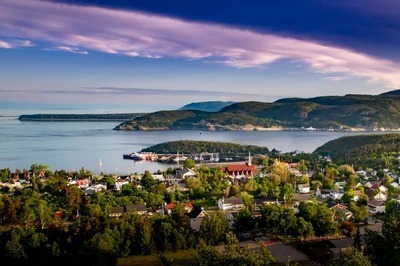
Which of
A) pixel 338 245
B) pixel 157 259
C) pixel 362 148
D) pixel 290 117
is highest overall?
pixel 290 117

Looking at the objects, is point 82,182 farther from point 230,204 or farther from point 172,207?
point 230,204

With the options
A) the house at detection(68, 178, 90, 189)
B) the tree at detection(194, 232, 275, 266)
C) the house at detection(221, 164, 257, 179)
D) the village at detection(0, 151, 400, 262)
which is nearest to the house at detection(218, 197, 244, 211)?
the village at detection(0, 151, 400, 262)

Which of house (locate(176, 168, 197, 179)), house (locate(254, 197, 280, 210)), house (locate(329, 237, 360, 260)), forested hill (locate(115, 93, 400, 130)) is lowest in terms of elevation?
house (locate(329, 237, 360, 260))

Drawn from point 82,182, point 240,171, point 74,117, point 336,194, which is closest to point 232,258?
point 336,194

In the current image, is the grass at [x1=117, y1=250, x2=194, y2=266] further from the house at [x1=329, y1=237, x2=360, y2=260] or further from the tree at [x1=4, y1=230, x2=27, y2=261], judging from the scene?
the house at [x1=329, y1=237, x2=360, y2=260]

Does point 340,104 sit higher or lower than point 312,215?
higher

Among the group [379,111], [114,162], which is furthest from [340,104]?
[114,162]

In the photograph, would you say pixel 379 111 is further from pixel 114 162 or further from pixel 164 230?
pixel 164 230
